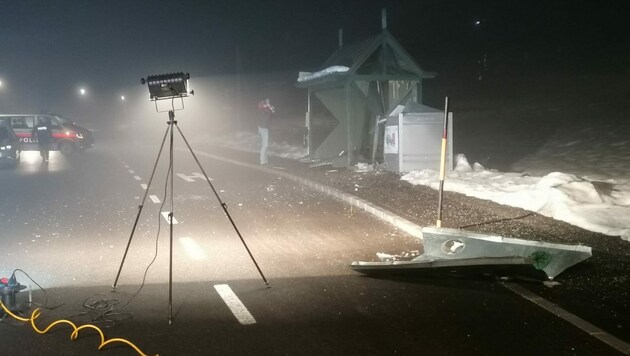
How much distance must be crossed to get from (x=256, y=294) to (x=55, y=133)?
85.0 feet

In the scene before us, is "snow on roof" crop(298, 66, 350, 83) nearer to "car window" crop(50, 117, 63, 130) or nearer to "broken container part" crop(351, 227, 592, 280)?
"broken container part" crop(351, 227, 592, 280)

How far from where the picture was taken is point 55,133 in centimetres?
2878

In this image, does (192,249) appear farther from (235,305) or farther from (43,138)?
(43,138)

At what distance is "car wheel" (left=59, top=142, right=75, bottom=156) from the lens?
29.0 meters

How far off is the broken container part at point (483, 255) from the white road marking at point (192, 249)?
2186 millimetres

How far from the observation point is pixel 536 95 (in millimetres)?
36781

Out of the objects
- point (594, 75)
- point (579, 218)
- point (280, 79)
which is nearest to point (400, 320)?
point (579, 218)

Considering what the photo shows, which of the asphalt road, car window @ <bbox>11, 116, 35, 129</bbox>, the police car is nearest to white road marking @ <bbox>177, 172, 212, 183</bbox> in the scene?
the asphalt road

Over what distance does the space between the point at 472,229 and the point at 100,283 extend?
17.0 ft

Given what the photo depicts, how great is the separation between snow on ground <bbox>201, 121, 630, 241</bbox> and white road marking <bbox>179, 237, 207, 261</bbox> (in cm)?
550

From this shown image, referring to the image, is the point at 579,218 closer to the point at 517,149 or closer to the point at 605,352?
the point at 605,352

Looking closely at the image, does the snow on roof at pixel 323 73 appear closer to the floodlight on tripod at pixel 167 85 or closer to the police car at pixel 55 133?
the floodlight on tripod at pixel 167 85

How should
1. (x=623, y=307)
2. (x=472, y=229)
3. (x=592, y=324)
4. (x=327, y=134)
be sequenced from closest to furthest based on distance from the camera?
(x=592, y=324)
(x=623, y=307)
(x=472, y=229)
(x=327, y=134)

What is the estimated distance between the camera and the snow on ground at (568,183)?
8.93 metres
